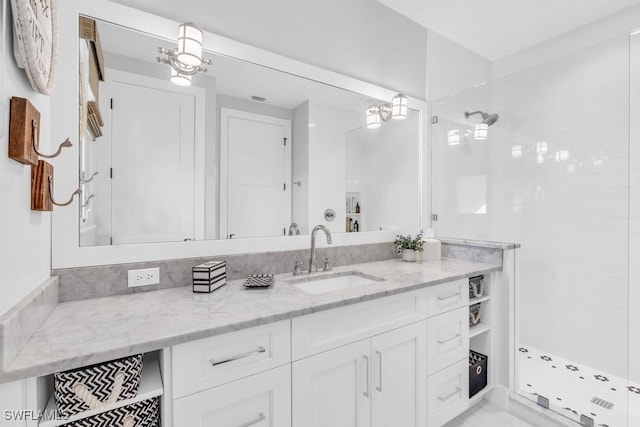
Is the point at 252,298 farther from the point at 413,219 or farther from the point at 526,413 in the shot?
the point at 526,413

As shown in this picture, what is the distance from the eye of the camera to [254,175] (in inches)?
65.2

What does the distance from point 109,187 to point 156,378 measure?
0.81 metres

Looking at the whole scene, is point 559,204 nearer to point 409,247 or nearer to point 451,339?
point 409,247

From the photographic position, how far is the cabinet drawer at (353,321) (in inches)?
45.5

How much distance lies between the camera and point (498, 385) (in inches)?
77.0

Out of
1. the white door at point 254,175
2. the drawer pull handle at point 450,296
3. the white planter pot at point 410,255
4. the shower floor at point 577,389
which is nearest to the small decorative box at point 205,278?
the white door at point 254,175

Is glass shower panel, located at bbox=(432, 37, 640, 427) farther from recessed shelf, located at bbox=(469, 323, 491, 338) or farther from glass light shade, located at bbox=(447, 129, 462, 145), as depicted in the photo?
recessed shelf, located at bbox=(469, 323, 491, 338)

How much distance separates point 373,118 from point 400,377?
5.34ft

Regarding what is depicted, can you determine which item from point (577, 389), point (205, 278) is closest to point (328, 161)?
point (205, 278)

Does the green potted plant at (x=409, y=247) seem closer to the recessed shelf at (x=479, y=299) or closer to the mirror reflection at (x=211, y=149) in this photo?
the mirror reflection at (x=211, y=149)

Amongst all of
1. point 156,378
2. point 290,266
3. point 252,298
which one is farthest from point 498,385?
point 156,378

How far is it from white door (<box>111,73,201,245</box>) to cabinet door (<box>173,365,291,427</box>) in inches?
28.9

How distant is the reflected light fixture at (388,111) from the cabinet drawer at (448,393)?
5.26 feet

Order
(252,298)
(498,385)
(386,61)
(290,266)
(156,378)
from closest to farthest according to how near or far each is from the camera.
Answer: (156,378) → (252,298) → (290,266) → (498,385) → (386,61)
